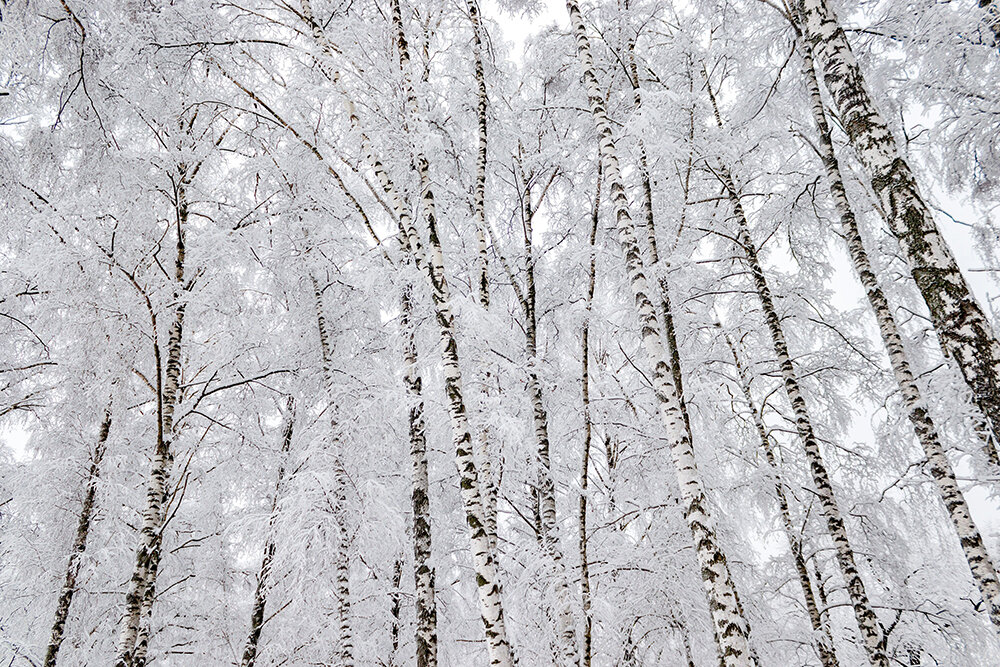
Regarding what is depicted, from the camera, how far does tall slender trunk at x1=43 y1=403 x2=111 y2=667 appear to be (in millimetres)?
7539

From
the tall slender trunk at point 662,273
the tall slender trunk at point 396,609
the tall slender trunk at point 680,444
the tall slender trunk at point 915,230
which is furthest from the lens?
the tall slender trunk at point 396,609

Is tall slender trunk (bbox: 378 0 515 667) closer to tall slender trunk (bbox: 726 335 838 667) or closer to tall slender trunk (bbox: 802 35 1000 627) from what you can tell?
tall slender trunk (bbox: 726 335 838 667)

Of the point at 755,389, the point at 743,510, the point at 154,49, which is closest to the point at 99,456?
the point at 154,49

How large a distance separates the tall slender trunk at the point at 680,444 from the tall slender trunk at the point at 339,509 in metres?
4.12

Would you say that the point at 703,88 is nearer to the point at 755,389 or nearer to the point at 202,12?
the point at 755,389

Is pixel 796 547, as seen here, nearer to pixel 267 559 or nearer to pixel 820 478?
pixel 820 478

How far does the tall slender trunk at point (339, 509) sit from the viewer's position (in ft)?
23.6

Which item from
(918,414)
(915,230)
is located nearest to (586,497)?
(918,414)

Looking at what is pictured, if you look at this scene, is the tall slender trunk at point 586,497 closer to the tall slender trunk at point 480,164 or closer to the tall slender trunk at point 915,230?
the tall slender trunk at point 480,164

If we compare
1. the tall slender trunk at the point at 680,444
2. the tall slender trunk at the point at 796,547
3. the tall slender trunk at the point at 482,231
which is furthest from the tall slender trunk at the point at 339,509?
the tall slender trunk at the point at 796,547

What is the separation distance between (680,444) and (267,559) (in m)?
6.09

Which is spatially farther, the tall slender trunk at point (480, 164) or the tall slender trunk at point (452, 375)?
the tall slender trunk at point (480, 164)

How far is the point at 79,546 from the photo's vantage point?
27.0 ft

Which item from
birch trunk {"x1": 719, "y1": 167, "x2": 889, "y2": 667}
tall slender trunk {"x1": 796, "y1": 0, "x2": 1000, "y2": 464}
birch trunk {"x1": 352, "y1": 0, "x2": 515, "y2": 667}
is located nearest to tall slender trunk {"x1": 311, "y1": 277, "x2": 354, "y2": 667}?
birch trunk {"x1": 352, "y1": 0, "x2": 515, "y2": 667}
